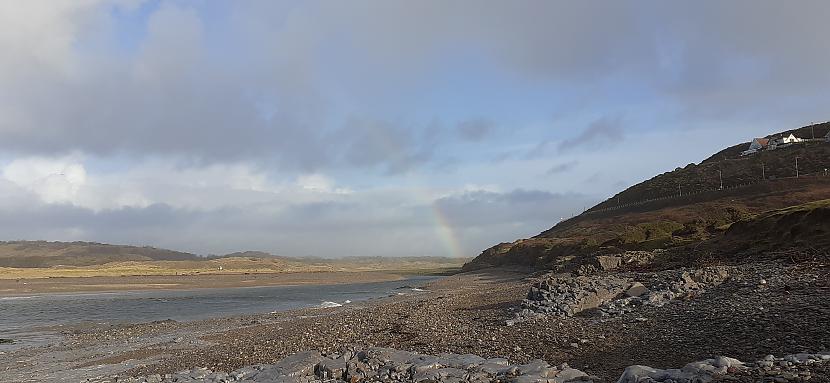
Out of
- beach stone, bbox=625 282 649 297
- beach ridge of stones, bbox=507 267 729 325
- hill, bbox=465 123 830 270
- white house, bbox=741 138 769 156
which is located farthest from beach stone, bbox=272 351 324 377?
white house, bbox=741 138 769 156

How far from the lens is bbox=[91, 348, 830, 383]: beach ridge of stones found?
9.94m

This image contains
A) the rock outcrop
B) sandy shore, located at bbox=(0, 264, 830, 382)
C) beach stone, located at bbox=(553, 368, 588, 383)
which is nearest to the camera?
beach stone, located at bbox=(553, 368, 588, 383)

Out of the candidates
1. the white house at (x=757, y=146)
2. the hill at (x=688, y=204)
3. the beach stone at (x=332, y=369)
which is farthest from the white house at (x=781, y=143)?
the beach stone at (x=332, y=369)

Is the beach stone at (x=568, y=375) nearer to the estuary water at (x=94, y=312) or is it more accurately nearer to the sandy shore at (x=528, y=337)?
the sandy shore at (x=528, y=337)

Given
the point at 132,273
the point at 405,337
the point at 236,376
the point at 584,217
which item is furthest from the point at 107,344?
the point at 584,217

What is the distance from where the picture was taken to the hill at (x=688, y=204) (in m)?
67.0

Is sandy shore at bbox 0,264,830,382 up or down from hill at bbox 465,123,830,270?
down

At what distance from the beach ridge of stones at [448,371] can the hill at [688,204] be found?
42.7m

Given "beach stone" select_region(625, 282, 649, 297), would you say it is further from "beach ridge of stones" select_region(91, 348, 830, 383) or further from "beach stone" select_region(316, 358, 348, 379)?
"beach stone" select_region(316, 358, 348, 379)

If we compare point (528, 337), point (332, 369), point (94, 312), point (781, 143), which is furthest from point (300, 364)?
point (781, 143)

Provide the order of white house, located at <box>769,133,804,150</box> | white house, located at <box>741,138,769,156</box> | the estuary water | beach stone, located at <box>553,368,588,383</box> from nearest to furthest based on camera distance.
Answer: beach stone, located at <box>553,368,588,383</box>, the estuary water, white house, located at <box>769,133,804,150</box>, white house, located at <box>741,138,769,156</box>

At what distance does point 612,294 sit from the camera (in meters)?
23.9

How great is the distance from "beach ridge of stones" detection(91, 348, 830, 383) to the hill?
42698 millimetres

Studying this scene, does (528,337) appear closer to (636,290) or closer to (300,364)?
(300,364)
